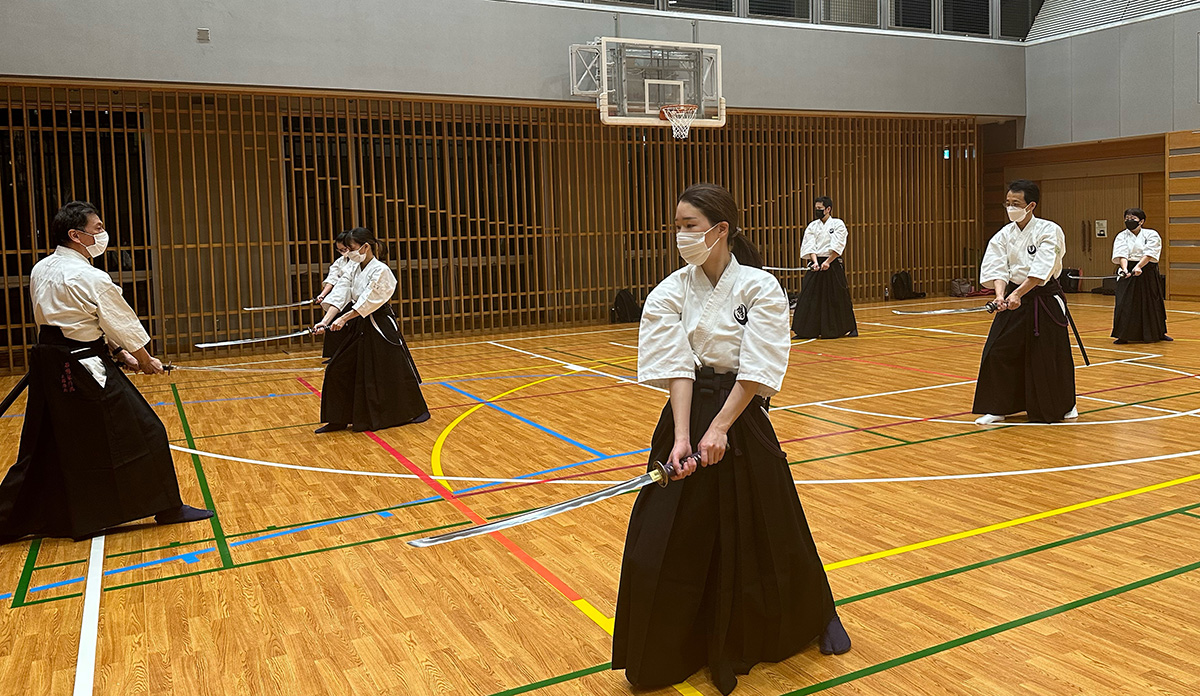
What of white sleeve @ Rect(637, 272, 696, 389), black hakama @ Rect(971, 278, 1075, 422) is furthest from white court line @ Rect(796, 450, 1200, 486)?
white sleeve @ Rect(637, 272, 696, 389)

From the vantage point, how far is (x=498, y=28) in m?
12.9

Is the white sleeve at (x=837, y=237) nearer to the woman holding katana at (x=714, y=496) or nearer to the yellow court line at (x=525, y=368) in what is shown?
the yellow court line at (x=525, y=368)

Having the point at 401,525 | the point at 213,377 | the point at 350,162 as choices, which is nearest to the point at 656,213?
the point at 350,162

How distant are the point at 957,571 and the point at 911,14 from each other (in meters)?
14.6

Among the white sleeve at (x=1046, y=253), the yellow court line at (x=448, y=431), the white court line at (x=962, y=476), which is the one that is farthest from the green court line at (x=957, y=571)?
the yellow court line at (x=448, y=431)

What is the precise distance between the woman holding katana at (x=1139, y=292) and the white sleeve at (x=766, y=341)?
9.58m

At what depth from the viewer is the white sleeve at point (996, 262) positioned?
22.1 ft

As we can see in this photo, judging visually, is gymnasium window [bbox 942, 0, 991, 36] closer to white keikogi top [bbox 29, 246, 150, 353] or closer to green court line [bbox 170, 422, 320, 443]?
green court line [bbox 170, 422, 320, 443]

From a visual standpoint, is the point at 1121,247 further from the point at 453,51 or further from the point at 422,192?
the point at 422,192

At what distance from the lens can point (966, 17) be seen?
17.0m

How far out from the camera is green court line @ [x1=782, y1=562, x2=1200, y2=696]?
10.1 feet

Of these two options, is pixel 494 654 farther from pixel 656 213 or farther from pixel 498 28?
pixel 656 213

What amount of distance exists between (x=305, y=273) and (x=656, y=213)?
19.0 feet

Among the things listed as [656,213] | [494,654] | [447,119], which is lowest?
[494,654]
